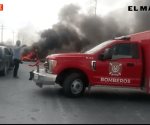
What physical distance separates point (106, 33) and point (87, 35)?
8.09 feet

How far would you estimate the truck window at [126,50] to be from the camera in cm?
1165

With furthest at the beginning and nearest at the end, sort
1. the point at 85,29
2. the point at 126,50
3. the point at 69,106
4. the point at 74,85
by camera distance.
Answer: the point at 85,29
the point at 126,50
the point at 74,85
the point at 69,106

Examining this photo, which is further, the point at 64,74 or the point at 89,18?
the point at 89,18

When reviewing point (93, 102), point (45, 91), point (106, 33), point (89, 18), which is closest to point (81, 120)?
point (93, 102)

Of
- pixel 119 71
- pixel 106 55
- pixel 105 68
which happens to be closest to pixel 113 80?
pixel 119 71

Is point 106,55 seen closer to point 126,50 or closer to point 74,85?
point 126,50

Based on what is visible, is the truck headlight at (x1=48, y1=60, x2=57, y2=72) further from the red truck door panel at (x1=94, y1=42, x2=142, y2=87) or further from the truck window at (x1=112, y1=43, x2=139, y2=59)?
the truck window at (x1=112, y1=43, x2=139, y2=59)

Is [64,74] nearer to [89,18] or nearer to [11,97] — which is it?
[11,97]

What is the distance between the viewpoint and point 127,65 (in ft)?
37.7

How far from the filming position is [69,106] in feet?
32.8

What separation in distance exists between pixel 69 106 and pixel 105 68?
80.7 inches

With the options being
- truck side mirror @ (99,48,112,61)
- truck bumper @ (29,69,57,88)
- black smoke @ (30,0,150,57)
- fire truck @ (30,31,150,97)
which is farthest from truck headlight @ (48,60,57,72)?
black smoke @ (30,0,150,57)

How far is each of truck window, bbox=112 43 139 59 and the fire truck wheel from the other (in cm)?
130

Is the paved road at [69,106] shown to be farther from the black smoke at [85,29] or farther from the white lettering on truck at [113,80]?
the black smoke at [85,29]
